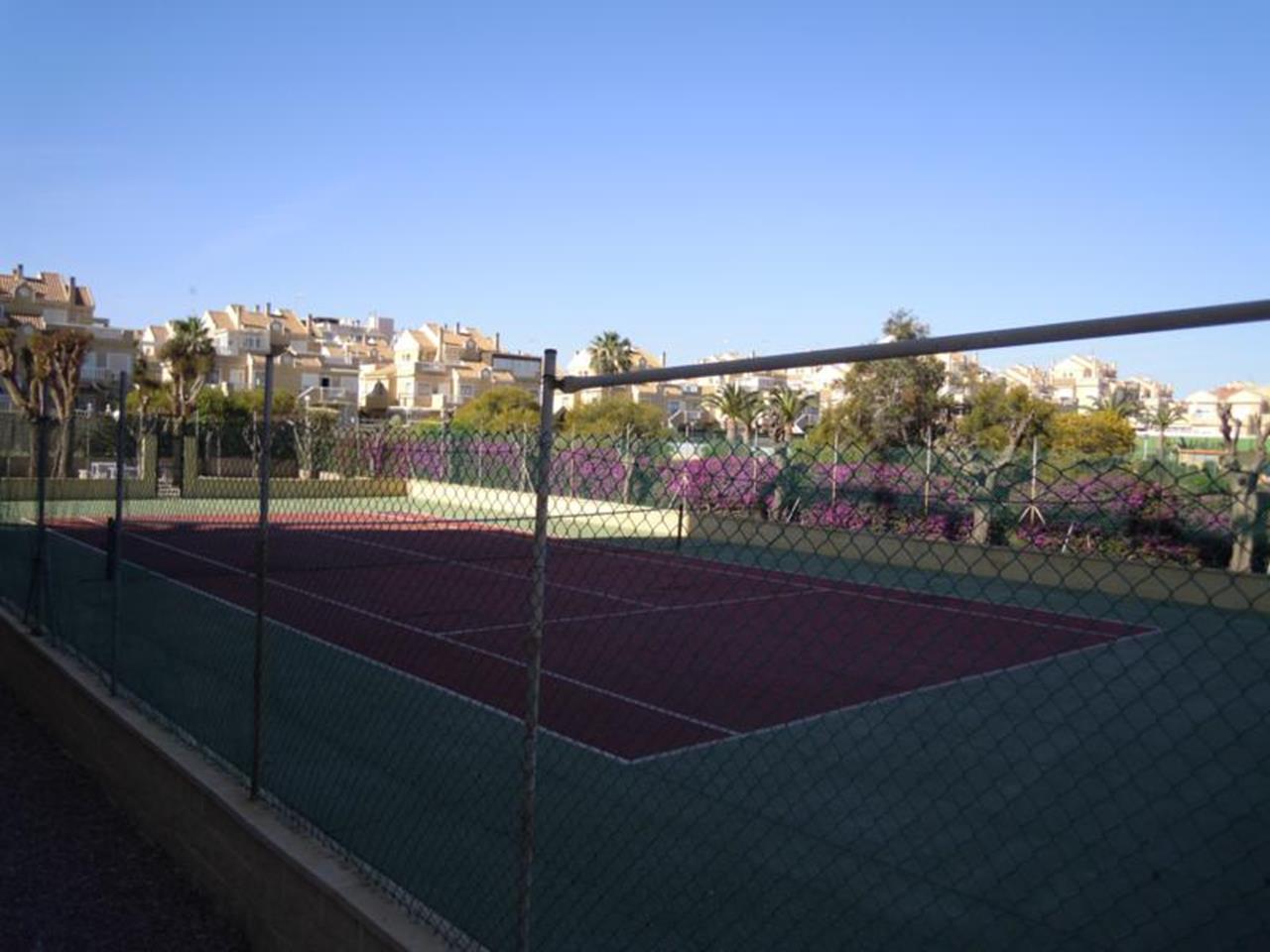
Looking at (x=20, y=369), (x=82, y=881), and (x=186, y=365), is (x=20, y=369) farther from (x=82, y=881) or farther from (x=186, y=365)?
(x=82, y=881)

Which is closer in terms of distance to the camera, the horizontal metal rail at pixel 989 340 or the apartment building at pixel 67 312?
the horizontal metal rail at pixel 989 340

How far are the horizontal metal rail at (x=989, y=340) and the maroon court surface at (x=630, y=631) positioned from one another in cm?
391

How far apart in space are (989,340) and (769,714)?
756 centimetres

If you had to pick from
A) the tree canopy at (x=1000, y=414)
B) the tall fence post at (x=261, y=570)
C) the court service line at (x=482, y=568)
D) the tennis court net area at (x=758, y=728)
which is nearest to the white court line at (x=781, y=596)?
the court service line at (x=482, y=568)

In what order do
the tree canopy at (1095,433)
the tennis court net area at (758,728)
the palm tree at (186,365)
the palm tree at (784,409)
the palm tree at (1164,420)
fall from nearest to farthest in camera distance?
the tennis court net area at (758,728)
the palm tree at (1164,420)
the tree canopy at (1095,433)
the palm tree at (784,409)
the palm tree at (186,365)

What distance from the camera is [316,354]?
85.8 metres

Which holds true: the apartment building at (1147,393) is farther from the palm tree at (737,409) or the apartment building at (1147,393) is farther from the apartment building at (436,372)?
the apartment building at (436,372)

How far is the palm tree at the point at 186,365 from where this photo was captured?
45.6 metres

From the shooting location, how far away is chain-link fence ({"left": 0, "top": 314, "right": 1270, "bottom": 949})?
4.60m

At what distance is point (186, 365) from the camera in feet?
150

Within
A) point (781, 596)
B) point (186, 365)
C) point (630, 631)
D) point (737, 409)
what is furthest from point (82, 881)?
point (186, 365)

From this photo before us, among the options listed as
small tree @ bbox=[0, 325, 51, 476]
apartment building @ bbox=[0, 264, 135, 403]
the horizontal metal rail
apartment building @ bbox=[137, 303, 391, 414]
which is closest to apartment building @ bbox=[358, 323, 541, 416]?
apartment building @ bbox=[137, 303, 391, 414]

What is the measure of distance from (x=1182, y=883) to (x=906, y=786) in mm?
1926

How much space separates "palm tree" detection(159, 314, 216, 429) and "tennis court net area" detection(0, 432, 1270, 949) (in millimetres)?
32334
